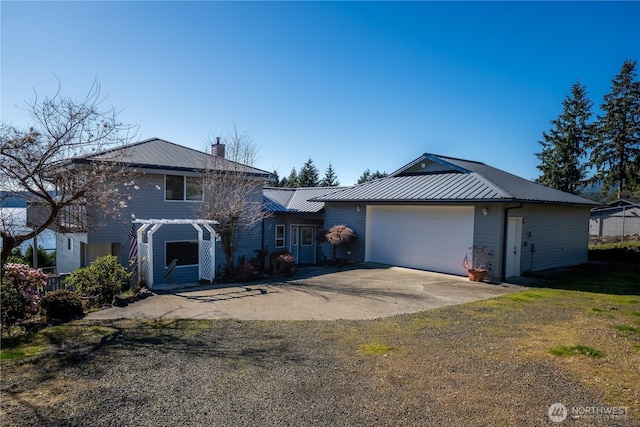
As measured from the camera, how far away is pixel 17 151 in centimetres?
717

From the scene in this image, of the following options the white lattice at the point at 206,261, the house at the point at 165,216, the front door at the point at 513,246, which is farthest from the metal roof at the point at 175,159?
the front door at the point at 513,246

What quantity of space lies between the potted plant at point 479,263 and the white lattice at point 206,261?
9.32 metres

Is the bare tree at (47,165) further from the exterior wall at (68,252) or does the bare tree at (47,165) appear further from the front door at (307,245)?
the front door at (307,245)

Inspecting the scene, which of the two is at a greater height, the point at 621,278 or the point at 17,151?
the point at 17,151

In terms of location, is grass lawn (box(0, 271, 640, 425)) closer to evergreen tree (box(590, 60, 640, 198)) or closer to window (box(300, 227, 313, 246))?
window (box(300, 227, 313, 246))

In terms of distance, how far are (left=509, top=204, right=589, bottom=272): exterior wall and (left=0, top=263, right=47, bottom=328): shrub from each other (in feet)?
47.1

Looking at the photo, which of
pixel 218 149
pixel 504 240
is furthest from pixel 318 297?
pixel 218 149

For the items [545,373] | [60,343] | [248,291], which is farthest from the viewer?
[248,291]

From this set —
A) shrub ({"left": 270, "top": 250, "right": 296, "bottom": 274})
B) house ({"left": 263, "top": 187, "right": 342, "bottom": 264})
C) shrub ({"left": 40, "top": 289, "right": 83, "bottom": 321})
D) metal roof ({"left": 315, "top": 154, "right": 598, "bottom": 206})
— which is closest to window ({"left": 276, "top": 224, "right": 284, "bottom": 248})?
house ({"left": 263, "top": 187, "right": 342, "bottom": 264})

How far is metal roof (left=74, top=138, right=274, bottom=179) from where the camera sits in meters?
15.6

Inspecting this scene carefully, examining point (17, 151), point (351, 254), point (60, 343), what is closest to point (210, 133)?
point (351, 254)

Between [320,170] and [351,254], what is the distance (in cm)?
3347

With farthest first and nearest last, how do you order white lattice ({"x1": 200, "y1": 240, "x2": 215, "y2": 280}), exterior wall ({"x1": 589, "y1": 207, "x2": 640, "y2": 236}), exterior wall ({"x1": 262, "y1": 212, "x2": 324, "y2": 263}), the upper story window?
exterior wall ({"x1": 589, "y1": 207, "x2": 640, "y2": 236})
exterior wall ({"x1": 262, "y1": 212, "x2": 324, "y2": 263})
the upper story window
white lattice ({"x1": 200, "y1": 240, "x2": 215, "y2": 280})

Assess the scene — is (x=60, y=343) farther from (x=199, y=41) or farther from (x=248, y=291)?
(x=199, y=41)
